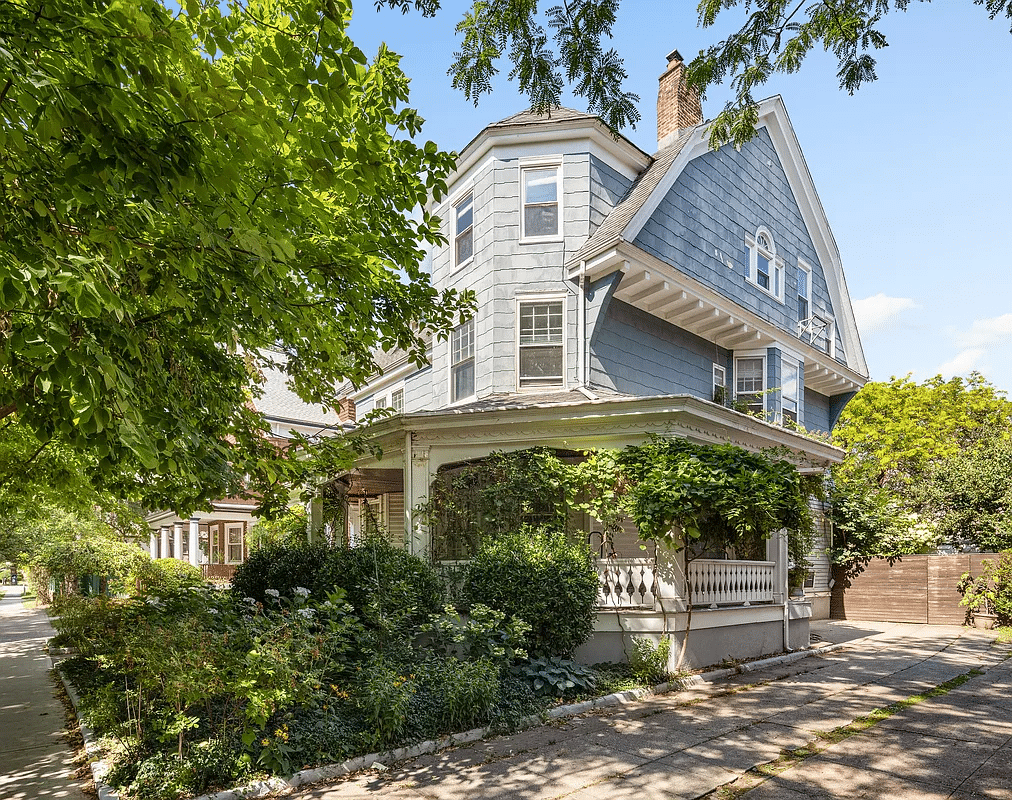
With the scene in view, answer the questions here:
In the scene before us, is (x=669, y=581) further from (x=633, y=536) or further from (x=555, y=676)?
(x=633, y=536)

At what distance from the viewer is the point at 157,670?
594 centimetres

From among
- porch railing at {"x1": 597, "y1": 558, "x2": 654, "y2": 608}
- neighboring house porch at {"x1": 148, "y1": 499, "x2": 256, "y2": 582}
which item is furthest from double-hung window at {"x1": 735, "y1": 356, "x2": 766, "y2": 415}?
neighboring house porch at {"x1": 148, "y1": 499, "x2": 256, "y2": 582}

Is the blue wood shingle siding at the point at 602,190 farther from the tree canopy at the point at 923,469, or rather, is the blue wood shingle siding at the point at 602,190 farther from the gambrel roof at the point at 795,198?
the tree canopy at the point at 923,469

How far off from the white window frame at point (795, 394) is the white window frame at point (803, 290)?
1.53 meters

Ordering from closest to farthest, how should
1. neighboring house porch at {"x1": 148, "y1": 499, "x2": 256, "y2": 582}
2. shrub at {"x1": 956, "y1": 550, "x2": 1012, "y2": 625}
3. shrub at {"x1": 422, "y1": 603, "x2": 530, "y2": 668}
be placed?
1. shrub at {"x1": 422, "y1": 603, "x2": 530, "y2": 668}
2. shrub at {"x1": 956, "y1": 550, "x2": 1012, "y2": 625}
3. neighboring house porch at {"x1": 148, "y1": 499, "x2": 256, "y2": 582}

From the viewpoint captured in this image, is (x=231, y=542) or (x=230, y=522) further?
(x=231, y=542)

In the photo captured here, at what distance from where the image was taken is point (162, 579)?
15.5 meters

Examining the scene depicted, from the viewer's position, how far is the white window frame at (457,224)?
598 inches

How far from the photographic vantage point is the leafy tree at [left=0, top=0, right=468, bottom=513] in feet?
11.7

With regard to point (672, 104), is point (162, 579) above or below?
below

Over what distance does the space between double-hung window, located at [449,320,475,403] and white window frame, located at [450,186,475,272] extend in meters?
A: 1.42

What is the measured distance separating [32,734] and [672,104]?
17035mm

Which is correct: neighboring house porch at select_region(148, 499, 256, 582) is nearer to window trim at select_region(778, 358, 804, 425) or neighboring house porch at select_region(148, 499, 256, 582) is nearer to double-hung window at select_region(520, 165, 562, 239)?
double-hung window at select_region(520, 165, 562, 239)

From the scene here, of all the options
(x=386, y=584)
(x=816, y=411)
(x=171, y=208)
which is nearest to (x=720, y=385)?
(x=816, y=411)
